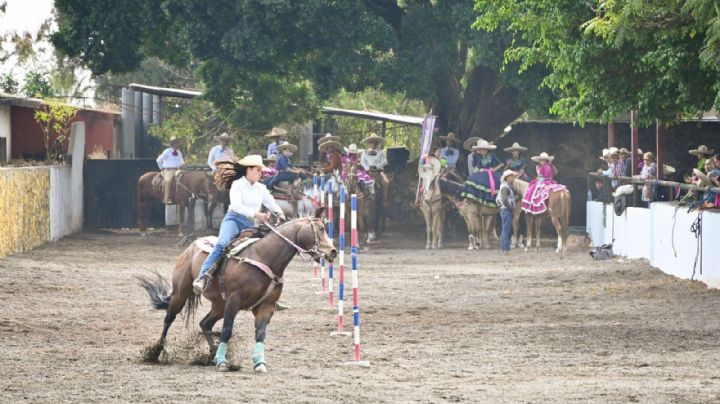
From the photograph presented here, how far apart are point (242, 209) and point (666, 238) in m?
11.6

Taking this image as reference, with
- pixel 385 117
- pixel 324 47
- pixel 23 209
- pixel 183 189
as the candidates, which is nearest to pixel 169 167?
pixel 183 189

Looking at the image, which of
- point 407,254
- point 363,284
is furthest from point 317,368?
point 407,254

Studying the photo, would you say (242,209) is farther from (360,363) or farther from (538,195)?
(538,195)

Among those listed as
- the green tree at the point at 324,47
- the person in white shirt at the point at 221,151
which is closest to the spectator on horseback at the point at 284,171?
the person in white shirt at the point at 221,151

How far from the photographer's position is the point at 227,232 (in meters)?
14.2

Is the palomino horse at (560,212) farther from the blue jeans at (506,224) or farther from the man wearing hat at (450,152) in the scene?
the man wearing hat at (450,152)

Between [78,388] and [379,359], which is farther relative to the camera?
[379,359]

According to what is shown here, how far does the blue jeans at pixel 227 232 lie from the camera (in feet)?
45.9

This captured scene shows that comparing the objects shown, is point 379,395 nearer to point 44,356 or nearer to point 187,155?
point 44,356

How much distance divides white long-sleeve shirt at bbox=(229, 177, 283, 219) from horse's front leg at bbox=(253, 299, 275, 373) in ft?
3.09

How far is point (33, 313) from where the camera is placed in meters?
19.1

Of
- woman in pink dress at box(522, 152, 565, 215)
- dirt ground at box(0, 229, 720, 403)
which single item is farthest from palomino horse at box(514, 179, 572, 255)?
dirt ground at box(0, 229, 720, 403)

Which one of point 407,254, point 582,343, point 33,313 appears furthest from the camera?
point 407,254

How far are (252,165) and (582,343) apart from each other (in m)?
4.15
